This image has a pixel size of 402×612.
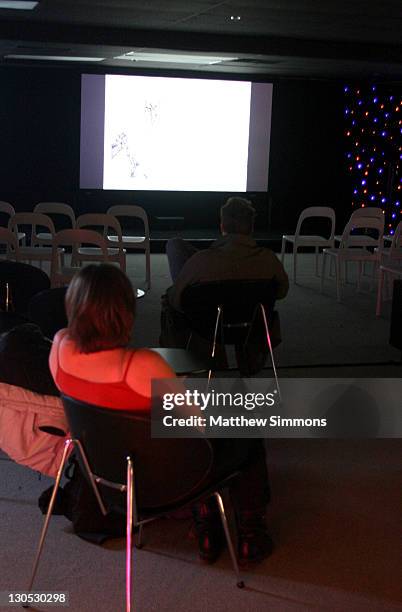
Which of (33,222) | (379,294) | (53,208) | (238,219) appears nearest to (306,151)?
(53,208)

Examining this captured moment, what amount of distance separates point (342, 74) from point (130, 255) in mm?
3774

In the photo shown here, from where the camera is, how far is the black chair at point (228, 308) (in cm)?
430

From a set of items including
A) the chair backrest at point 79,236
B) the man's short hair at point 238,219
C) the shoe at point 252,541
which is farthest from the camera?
the chair backrest at point 79,236

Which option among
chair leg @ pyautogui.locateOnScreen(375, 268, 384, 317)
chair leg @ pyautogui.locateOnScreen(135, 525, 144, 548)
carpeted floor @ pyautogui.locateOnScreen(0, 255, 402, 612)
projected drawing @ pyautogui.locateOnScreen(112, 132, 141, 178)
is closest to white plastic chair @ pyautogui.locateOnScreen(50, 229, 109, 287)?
chair leg @ pyautogui.locateOnScreen(375, 268, 384, 317)

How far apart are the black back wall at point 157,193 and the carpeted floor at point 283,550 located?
8.12m

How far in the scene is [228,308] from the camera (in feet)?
14.3

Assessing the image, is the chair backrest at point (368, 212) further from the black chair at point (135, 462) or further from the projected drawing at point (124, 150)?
the black chair at point (135, 462)

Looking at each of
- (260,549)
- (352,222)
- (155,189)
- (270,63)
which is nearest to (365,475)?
(260,549)

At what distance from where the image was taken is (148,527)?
3.41 metres

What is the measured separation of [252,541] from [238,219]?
201cm

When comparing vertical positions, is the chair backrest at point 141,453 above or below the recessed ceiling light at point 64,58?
below

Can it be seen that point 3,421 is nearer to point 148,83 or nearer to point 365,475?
point 365,475

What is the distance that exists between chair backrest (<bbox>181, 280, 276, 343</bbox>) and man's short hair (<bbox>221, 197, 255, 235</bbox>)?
432 millimetres

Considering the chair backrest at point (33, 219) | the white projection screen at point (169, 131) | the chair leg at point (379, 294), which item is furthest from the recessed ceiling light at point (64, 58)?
the chair leg at point (379, 294)
